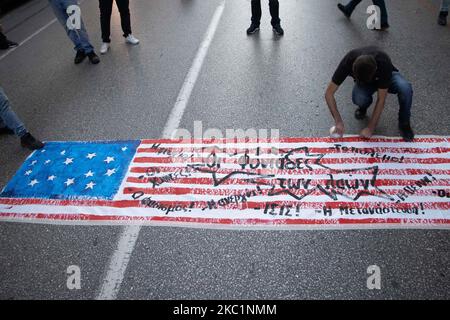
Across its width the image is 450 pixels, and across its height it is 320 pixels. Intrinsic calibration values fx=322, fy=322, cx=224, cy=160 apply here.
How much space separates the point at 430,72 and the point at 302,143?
2.42m

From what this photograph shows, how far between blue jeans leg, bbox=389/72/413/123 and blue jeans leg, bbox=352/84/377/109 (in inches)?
7.8

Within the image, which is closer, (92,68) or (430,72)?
(430,72)

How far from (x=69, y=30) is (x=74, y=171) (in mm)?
3103

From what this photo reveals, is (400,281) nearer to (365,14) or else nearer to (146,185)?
(146,185)

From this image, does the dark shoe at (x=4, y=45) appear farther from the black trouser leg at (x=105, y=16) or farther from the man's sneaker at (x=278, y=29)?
the man's sneaker at (x=278, y=29)

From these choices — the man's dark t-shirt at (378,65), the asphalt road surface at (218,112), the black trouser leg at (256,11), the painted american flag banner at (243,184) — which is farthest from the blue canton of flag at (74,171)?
the black trouser leg at (256,11)

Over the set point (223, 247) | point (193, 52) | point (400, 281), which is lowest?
point (400, 281)

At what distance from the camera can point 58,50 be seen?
6.30 metres

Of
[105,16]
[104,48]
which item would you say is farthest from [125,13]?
[104,48]

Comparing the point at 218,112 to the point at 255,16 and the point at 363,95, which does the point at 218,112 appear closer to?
the point at 363,95

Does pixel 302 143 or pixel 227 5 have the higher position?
pixel 227 5

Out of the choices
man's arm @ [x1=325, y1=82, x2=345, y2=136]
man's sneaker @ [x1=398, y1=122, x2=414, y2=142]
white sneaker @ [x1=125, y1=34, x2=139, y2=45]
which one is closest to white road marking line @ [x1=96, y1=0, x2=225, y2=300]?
white sneaker @ [x1=125, y1=34, x2=139, y2=45]
